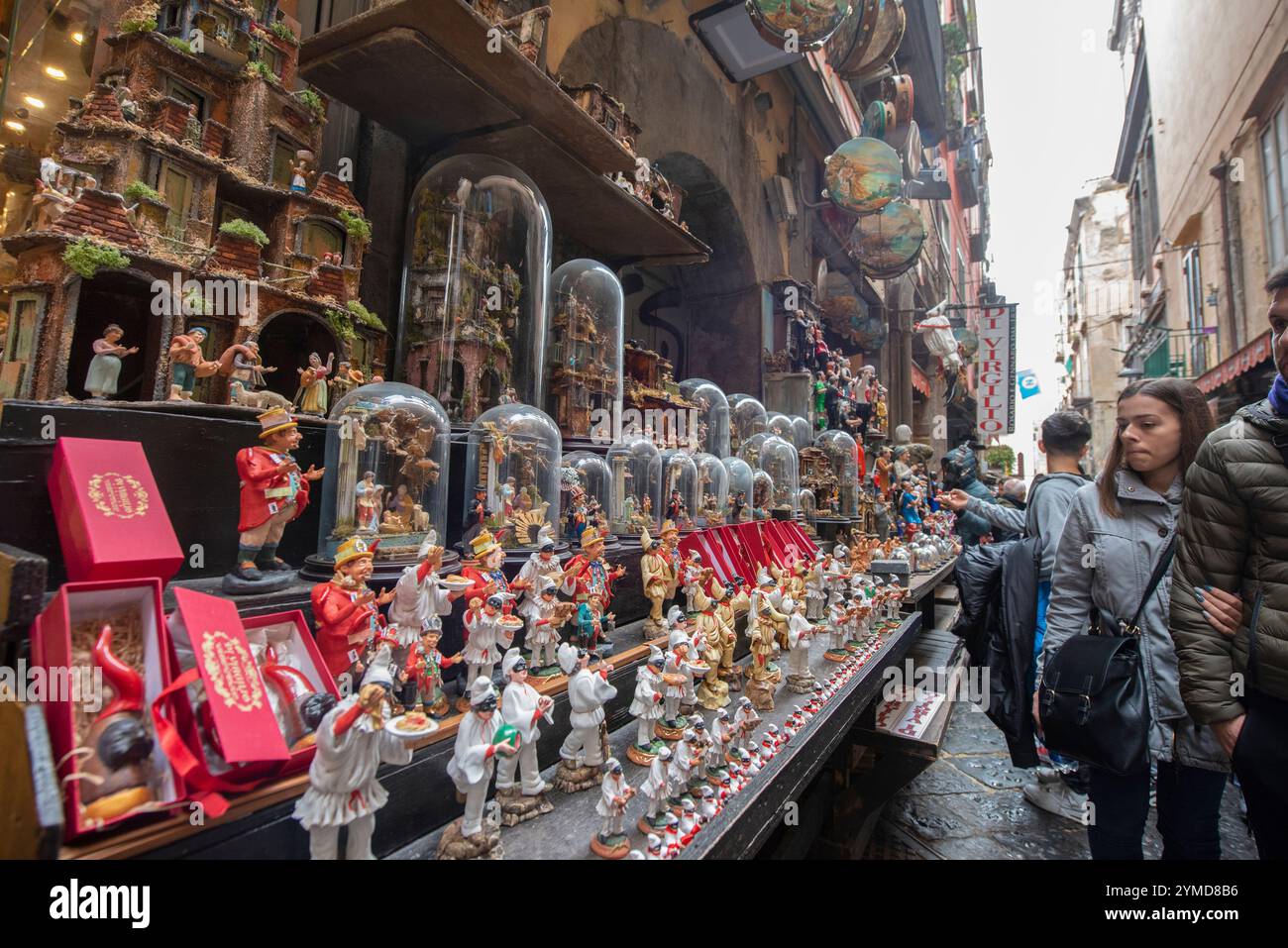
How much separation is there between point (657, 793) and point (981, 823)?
3.64m

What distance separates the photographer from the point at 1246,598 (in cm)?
190

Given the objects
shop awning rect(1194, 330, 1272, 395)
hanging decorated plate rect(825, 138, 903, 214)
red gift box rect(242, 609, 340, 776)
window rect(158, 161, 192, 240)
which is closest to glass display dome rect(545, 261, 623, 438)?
window rect(158, 161, 192, 240)

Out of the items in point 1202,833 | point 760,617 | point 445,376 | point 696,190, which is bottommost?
point 1202,833

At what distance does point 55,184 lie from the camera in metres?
2.35

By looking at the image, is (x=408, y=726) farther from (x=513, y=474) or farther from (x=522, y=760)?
(x=513, y=474)

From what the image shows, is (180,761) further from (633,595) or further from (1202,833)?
(1202,833)

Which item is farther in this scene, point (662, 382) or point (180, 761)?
point (662, 382)

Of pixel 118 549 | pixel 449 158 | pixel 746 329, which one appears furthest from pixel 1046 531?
pixel 746 329

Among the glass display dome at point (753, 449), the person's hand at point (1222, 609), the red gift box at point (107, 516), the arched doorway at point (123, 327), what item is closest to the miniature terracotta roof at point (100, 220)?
the arched doorway at point (123, 327)

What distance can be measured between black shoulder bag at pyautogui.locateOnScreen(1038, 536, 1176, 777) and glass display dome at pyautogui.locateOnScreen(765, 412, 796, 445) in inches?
216

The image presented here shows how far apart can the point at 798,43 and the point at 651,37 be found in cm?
182

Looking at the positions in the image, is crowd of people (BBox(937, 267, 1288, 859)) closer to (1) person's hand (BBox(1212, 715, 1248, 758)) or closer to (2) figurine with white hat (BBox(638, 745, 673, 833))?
(1) person's hand (BBox(1212, 715, 1248, 758))

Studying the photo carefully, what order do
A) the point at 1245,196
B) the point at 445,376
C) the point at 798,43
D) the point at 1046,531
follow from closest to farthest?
1. the point at 1046,531
2. the point at 445,376
3. the point at 798,43
4. the point at 1245,196

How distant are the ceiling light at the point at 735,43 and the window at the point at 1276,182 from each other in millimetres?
8024
